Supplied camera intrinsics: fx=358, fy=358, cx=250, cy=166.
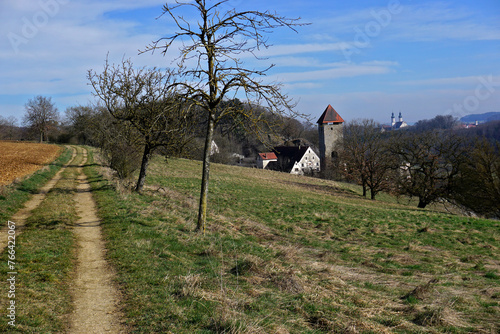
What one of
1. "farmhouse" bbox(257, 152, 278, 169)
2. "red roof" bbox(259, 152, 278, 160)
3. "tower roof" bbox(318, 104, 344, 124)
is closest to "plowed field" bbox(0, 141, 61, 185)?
"red roof" bbox(259, 152, 278, 160)

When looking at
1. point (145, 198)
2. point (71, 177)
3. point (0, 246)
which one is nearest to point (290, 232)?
point (145, 198)

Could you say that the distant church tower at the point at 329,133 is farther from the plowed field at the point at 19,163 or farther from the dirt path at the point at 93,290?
the dirt path at the point at 93,290

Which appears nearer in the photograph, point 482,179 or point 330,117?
point 482,179

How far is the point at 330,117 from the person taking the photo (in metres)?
83.3

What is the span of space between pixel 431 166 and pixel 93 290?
4044cm

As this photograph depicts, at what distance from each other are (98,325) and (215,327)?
5.76 ft

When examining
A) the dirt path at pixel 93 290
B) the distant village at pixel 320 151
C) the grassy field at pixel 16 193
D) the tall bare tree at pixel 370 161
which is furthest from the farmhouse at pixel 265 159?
the dirt path at pixel 93 290

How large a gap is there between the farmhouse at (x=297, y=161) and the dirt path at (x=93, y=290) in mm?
73814

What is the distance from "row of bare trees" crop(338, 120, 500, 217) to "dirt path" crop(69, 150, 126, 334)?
34970 millimetres

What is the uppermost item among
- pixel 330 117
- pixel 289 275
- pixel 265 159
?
pixel 330 117

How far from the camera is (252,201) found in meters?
24.0

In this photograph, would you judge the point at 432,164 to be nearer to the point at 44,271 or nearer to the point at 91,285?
the point at 91,285

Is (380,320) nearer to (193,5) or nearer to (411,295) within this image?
(411,295)

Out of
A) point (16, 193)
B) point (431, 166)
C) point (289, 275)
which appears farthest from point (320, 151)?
point (289, 275)
